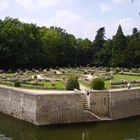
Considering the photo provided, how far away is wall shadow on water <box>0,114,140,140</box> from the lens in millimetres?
21797

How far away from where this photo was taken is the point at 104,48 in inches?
2753

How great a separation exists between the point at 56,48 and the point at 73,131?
41385mm

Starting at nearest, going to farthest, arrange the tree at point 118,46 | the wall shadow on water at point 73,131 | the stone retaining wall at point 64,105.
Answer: the wall shadow on water at point 73,131
the stone retaining wall at point 64,105
the tree at point 118,46

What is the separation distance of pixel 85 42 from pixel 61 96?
162 feet

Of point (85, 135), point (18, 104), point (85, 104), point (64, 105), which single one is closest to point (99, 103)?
point (85, 104)

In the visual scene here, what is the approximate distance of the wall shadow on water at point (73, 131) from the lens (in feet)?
71.5

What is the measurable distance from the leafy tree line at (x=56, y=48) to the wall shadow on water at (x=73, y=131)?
93.2 ft

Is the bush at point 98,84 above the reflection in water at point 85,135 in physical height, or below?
above

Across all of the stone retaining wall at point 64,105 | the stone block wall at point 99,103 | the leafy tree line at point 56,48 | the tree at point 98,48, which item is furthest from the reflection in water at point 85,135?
the tree at point 98,48

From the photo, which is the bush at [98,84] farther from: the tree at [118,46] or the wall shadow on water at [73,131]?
the tree at [118,46]

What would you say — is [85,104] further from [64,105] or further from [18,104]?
[18,104]

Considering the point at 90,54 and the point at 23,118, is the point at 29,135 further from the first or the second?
the point at 90,54

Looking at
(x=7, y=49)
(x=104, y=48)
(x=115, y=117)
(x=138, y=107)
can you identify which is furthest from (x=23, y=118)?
(x=104, y=48)

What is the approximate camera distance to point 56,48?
63.6m
